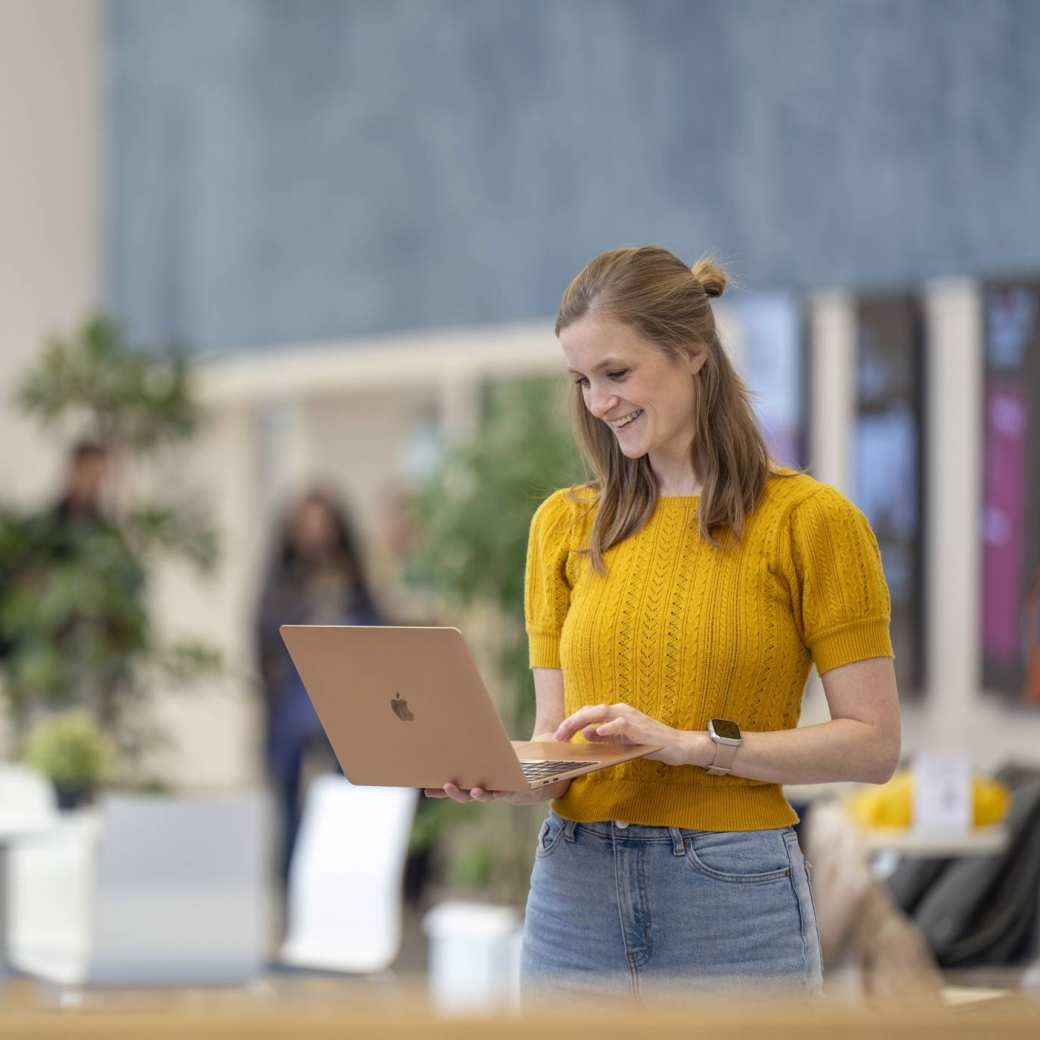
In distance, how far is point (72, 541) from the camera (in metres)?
7.40

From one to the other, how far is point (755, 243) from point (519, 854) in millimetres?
2592

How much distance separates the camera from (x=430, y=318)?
26.8 ft

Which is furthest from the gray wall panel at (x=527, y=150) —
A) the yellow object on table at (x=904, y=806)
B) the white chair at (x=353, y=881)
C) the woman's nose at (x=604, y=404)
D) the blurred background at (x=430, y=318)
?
the woman's nose at (x=604, y=404)

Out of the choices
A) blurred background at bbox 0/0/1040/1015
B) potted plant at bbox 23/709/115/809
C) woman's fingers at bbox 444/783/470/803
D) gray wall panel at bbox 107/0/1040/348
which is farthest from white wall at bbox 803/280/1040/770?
woman's fingers at bbox 444/783/470/803

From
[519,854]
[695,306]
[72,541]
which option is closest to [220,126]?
[72,541]

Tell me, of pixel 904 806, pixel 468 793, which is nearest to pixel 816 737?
pixel 468 793

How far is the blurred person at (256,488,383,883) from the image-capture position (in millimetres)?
7855

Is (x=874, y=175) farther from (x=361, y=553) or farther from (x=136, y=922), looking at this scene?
(x=136, y=922)

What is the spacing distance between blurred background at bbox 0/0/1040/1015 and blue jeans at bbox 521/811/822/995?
375cm

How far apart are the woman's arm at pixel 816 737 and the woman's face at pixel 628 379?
346 millimetres

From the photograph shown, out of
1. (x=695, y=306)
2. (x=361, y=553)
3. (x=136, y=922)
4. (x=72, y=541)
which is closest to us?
(x=695, y=306)

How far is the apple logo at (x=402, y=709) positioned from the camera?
2.02 meters

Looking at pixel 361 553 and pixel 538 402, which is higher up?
pixel 538 402

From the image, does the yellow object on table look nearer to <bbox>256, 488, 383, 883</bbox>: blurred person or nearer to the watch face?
the watch face
